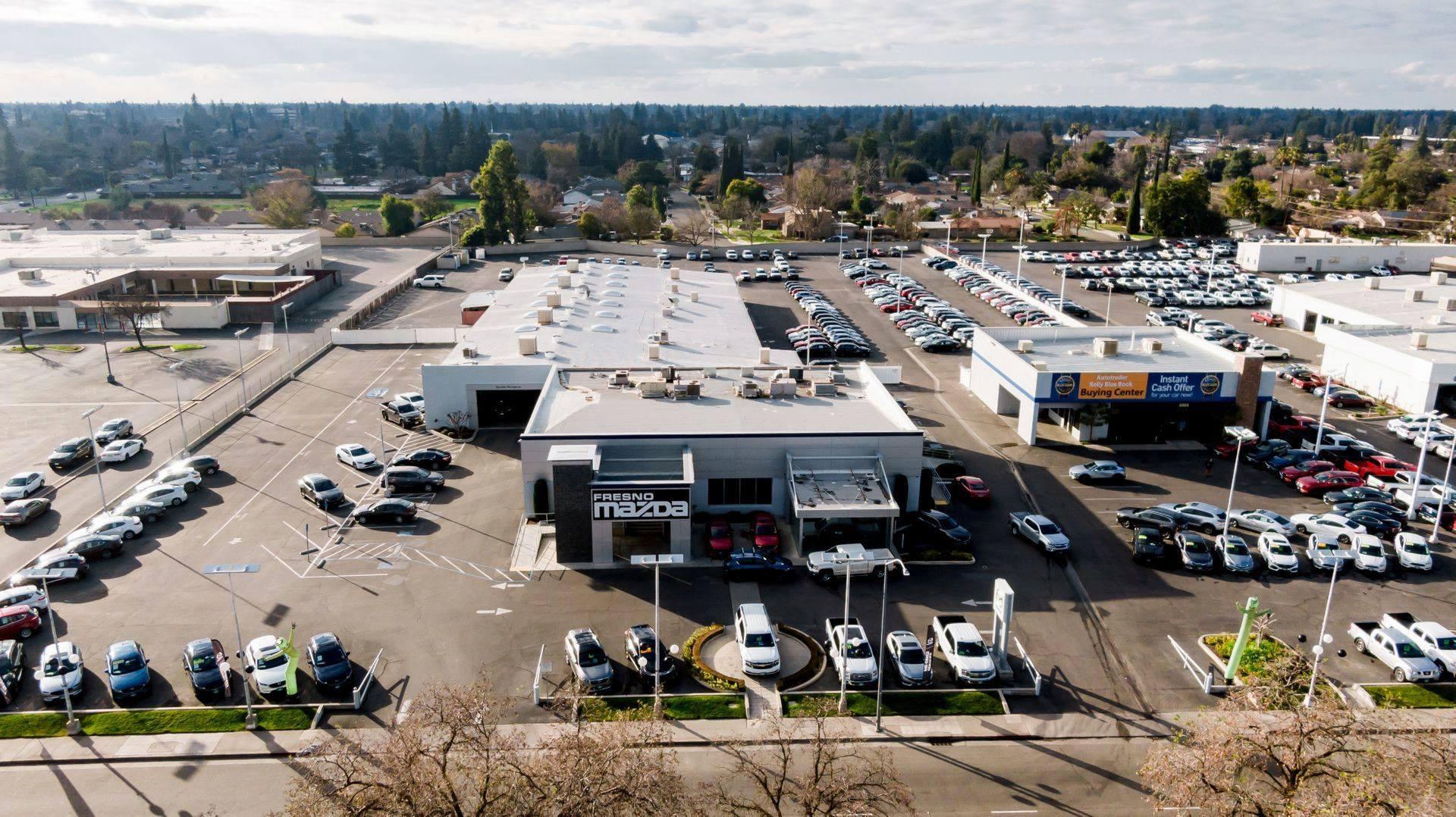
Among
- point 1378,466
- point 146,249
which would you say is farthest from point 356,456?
point 146,249

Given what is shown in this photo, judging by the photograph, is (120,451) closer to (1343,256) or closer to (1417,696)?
(1417,696)

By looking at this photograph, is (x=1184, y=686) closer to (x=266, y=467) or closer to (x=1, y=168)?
(x=266, y=467)

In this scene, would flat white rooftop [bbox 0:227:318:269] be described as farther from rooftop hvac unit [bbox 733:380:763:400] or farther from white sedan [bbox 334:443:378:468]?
rooftop hvac unit [bbox 733:380:763:400]

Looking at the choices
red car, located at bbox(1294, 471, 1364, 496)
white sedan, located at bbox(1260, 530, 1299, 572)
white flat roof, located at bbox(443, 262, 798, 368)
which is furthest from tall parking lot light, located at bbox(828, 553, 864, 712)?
red car, located at bbox(1294, 471, 1364, 496)

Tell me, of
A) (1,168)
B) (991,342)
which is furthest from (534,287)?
(1,168)

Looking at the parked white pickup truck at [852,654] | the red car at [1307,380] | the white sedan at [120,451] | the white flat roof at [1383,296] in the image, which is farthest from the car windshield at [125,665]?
the white flat roof at [1383,296]
